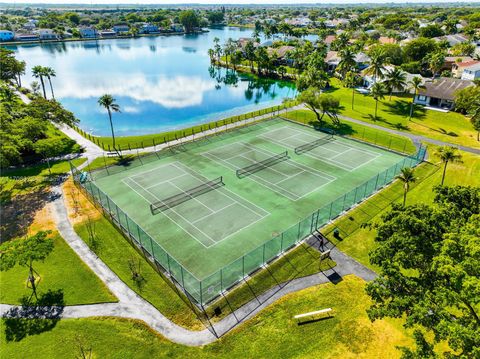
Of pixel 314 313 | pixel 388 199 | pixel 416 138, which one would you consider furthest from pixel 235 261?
pixel 416 138

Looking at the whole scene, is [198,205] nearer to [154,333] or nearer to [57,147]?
[154,333]

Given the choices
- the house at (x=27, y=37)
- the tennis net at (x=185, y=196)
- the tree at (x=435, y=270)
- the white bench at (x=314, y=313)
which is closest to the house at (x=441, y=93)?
the tennis net at (x=185, y=196)

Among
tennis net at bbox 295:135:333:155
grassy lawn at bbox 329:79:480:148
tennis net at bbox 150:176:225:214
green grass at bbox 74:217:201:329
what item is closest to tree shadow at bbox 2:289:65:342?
green grass at bbox 74:217:201:329

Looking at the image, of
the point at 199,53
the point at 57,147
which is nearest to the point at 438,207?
the point at 57,147

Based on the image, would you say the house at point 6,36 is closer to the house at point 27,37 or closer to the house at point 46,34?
the house at point 27,37

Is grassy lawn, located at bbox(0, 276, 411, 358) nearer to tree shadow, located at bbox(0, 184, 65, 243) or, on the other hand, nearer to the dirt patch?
tree shadow, located at bbox(0, 184, 65, 243)

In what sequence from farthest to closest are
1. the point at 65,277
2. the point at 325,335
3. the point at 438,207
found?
the point at 65,277 → the point at 325,335 → the point at 438,207

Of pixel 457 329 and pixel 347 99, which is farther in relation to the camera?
pixel 347 99

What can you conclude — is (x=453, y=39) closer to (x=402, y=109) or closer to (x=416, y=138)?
(x=402, y=109)
